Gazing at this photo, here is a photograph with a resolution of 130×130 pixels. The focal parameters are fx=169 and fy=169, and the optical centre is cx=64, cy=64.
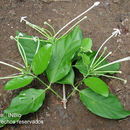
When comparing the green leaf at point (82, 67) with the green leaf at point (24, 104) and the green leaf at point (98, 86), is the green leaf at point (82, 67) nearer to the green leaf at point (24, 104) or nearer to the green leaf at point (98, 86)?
the green leaf at point (98, 86)

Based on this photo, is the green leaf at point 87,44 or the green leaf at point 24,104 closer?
the green leaf at point 24,104

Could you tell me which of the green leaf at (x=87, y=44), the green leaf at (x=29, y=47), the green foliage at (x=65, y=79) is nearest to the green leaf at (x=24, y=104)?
the green foliage at (x=65, y=79)

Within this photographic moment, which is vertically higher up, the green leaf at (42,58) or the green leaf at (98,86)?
the green leaf at (42,58)

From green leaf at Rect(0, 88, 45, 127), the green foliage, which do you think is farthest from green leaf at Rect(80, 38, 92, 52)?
green leaf at Rect(0, 88, 45, 127)

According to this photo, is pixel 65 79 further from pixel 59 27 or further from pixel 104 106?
pixel 59 27

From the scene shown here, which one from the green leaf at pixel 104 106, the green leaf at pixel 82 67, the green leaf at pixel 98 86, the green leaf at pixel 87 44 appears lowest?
the green leaf at pixel 104 106

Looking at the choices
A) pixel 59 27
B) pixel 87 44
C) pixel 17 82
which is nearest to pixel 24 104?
pixel 17 82

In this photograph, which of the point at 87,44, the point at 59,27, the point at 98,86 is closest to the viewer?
the point at 98,86

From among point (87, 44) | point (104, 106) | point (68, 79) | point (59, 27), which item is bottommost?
point (104, 106)
